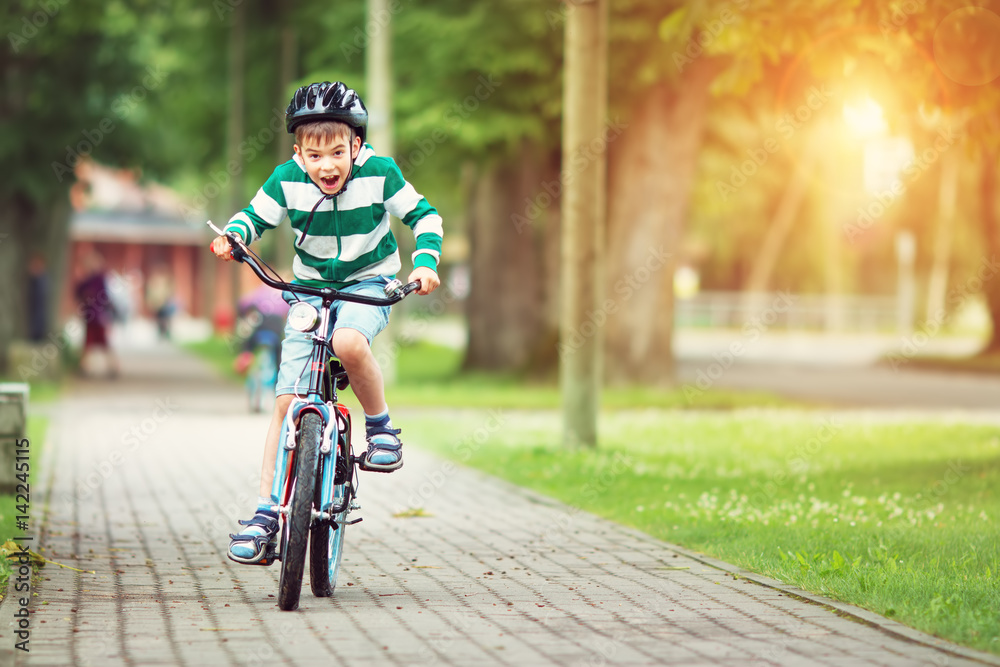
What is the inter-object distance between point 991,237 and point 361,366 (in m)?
28.1

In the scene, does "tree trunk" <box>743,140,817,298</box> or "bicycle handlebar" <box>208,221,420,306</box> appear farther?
"tree trunk" <box>743,140,817,298</box>

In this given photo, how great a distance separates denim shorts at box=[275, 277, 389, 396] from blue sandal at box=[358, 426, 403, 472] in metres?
0.44

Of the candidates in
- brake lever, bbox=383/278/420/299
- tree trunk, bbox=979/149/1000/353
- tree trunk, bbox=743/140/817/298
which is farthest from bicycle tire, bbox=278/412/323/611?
tree trunk, bbox=743/140/817/298

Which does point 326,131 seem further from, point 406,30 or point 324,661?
point 406,30

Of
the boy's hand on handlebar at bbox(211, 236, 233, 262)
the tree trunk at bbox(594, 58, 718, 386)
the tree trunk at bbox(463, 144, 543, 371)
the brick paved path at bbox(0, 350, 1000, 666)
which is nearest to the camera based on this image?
the brick paved path at bbox(0, 350, 1000, 666)

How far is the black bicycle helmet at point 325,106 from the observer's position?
613 centimetres

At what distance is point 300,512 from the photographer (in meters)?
5.86

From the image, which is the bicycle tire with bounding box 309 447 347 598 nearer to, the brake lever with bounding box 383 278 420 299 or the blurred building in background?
the brake lever with bounding box 383 278 420 299

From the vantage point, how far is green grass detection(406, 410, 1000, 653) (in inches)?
260

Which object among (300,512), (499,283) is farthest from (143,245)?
(300,512)

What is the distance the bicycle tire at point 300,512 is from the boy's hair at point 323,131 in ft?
3.57

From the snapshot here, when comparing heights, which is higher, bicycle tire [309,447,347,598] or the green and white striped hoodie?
the green and white striped hoodie

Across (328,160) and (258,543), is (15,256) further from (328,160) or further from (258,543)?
(258,543)

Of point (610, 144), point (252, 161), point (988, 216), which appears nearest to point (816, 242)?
point (988, 216)
